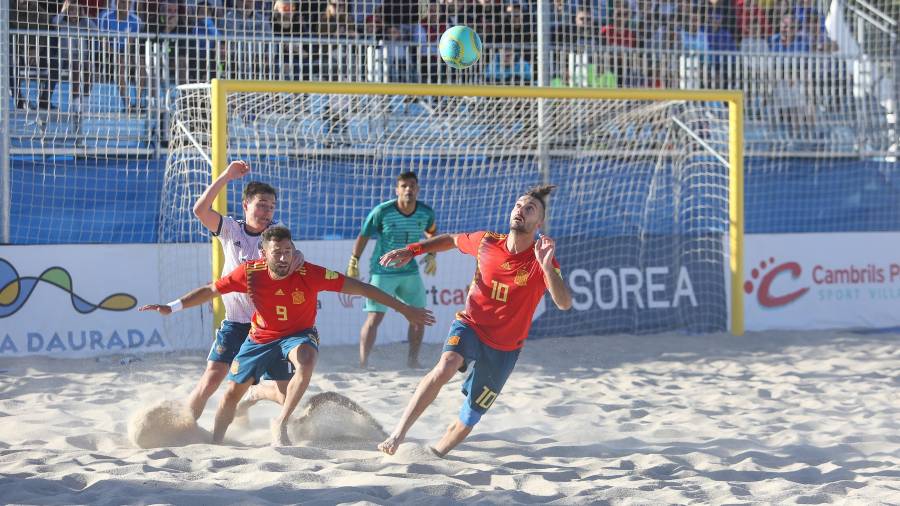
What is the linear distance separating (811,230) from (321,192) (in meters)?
5.72

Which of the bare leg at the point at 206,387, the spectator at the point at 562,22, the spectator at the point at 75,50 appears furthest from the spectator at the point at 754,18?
the bare leg at the point at 206,387

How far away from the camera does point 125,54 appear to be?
397 inches

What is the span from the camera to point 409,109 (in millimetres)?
10977

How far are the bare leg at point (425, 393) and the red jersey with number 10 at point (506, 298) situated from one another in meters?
0.23

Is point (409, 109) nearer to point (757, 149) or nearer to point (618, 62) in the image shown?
point (618, 62)

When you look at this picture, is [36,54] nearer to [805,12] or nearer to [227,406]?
[227,406]

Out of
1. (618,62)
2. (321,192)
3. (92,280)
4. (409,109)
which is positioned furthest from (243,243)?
(618,62)

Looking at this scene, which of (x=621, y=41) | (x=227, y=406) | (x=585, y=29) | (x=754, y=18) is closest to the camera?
(x=227, y=406)

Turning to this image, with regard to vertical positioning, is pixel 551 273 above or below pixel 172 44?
below

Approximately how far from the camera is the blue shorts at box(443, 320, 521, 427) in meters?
5.49

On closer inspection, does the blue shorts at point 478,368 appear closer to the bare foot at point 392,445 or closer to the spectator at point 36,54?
the bare foot at point 392,445

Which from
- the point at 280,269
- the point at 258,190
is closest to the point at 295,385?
the point at 280,269

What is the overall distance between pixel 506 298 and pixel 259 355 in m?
1.39

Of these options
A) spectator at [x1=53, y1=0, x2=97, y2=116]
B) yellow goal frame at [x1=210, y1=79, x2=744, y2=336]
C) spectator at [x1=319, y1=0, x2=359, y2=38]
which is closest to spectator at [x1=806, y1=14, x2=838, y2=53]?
yellow goal frame at [x1=210, y1=79, x2=744, y2=336]
